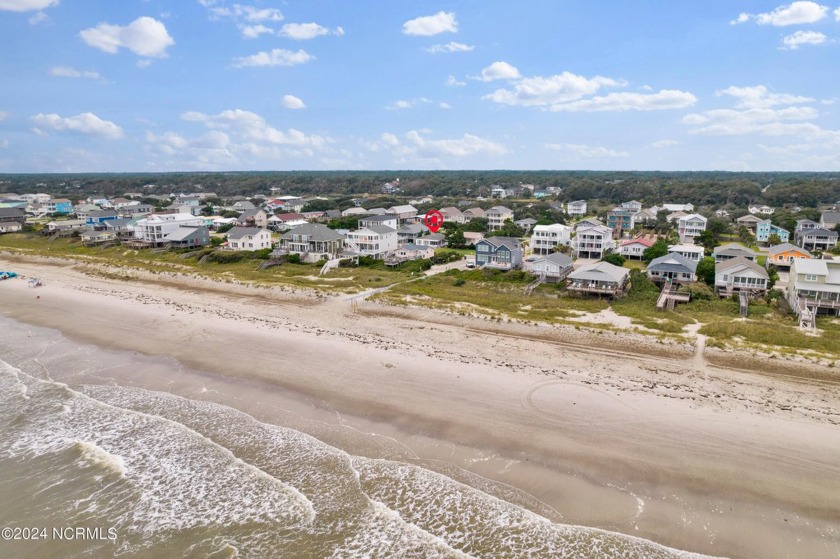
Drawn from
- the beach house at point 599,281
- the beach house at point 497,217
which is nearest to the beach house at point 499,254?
the beach house at point 599,281

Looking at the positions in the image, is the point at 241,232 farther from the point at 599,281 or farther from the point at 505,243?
the point at 599,281

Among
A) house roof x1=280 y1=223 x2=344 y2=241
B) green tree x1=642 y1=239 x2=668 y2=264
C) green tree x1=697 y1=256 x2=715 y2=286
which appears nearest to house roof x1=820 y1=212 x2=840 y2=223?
green tree x1=642 y1=239 x2=668 y2=264

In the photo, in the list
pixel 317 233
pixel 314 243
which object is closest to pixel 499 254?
pixel 317 233

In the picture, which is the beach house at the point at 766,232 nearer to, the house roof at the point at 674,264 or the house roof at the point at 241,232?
the house roof at the point at 674,264

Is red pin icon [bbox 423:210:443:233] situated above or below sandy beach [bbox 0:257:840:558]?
above

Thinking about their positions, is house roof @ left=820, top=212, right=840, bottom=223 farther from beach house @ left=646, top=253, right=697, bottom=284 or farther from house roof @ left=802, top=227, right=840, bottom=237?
beach house @ left=646, top=253, right=697, bottom=284

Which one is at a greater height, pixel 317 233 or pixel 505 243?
pixel 317 233
